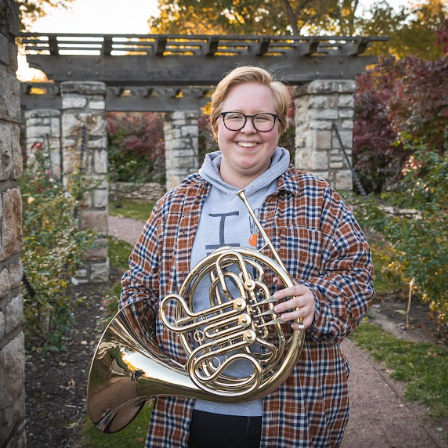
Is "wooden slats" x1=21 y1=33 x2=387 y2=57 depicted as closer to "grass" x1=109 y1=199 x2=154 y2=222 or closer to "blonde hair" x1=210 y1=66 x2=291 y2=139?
"blonde hair" x1=210 y1=66 x2=291 y2=139

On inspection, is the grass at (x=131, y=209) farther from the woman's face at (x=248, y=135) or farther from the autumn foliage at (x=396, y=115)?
the woman's face at (x=248, y=135)

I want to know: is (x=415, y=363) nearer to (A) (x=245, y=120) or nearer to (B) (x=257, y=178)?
(B) (x=257, y=178)

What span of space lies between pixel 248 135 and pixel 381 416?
2522 millimetres

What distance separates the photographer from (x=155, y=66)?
6965mm

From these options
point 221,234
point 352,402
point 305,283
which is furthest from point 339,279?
point 352,402

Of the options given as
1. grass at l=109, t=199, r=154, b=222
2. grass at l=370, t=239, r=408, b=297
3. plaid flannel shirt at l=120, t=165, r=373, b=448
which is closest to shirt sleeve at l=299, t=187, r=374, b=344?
plaid flannel shirt at l=120, t=165, r=373, b=448

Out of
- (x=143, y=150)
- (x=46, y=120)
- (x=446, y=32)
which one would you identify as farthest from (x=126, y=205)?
(x=446, y=32)

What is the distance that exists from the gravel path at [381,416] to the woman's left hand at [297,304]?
1.96 metres

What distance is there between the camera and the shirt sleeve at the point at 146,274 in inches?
78.2

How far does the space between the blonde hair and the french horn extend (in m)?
0.39

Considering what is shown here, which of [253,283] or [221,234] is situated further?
[221,234]

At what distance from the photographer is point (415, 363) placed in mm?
4281

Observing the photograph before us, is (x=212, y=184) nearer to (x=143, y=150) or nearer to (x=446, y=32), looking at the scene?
(x=446, y=32)

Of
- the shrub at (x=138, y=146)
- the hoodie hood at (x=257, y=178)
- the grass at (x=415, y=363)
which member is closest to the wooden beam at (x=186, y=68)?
the grass at (x=415, y=363)
